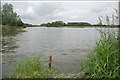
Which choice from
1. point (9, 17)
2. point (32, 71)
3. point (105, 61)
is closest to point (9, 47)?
point (32, 71)

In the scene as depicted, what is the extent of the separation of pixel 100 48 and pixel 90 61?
0.45 meters

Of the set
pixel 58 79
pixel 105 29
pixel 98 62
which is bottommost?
pixel 58 79

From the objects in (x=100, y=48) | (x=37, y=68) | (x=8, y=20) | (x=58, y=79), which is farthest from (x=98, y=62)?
(x=8, y=20)

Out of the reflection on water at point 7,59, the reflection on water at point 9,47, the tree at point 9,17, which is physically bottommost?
the reflection on water at point 7,59

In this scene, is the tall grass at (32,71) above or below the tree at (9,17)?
below

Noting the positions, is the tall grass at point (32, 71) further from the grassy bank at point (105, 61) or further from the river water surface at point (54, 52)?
the river water surface at point (54, 52)

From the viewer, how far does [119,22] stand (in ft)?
19.6

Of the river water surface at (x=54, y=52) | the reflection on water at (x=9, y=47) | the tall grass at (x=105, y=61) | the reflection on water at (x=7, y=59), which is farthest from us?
the reflection on water at (x=9, y=47)

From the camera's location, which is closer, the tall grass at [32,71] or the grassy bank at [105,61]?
the tall grass at [32,71]

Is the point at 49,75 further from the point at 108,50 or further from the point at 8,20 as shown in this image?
the point at 8,20

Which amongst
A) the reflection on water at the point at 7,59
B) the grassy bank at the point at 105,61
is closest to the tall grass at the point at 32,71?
the grassy bank at the point at 105,61

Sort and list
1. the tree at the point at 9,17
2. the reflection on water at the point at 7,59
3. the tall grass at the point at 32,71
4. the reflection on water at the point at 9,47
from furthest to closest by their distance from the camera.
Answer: the tree at the point at 9,17 < the reflection on water at the point at 9,47 < the reflection on water at the point at 7,59 < the tall grass at the point at 32,71

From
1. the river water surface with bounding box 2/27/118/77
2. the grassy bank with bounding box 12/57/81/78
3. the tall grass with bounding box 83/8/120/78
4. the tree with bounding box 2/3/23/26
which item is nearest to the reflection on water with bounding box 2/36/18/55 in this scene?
the river water surface with bounding box 2/27/118/77

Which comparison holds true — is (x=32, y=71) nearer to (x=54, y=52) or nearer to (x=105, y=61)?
(x=105, y=61)
